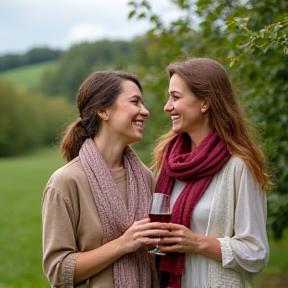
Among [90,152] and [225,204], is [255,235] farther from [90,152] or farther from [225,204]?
[90,152]

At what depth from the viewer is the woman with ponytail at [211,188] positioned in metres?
3.28

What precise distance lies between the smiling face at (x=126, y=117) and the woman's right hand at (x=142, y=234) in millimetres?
512

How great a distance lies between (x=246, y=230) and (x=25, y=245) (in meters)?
13.2

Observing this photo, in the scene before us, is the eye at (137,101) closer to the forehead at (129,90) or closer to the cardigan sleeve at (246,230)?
the forehead at (129,90)

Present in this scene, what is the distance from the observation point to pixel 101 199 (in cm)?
332

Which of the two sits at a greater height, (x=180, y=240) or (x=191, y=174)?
(x=191, y=174)

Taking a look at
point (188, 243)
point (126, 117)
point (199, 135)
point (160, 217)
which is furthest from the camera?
point (199, 135)

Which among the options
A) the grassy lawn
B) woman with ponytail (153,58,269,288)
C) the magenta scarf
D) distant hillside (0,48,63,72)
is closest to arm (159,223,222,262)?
woman with ponytail (153,58,269,288)

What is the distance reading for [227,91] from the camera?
11.6 ft

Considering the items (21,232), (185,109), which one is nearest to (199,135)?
(185,109)

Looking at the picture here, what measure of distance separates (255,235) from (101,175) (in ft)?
2.72

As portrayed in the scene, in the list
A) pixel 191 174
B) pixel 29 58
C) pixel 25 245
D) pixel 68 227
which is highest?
pixel 191 174

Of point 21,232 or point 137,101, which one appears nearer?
point 137,101

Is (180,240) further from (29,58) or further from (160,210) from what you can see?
(29,58)
